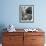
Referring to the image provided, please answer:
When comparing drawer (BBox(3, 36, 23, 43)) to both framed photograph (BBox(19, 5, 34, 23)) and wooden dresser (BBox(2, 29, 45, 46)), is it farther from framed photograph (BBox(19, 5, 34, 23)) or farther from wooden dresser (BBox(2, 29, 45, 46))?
framed photograph (BBox(19, 5, 34, 23))

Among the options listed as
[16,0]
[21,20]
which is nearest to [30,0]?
[16,0]

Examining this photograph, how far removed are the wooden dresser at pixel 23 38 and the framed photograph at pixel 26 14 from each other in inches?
24.6

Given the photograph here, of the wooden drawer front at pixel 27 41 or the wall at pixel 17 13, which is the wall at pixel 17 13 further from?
the wooden drawer front at pixel 27 41

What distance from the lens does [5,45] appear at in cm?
353

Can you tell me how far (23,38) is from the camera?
3.51 m

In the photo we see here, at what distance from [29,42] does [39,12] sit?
3.47 ft

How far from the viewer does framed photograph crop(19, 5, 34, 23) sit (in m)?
3.97

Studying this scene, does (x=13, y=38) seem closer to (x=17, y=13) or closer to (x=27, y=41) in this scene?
(x=27, y=41)

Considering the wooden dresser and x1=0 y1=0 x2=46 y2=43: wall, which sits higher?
x1=0 y1=0 x2=46 y2=43: wall

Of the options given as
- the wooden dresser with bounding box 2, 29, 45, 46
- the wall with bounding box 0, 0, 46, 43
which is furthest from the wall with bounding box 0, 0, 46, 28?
the wooden dresser with bounding box 2, 29, 45, 46

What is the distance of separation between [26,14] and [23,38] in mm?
860

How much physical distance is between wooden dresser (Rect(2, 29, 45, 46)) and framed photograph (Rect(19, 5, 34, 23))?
2.05ft

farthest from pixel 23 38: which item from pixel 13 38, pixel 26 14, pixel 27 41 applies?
pixel 26 14

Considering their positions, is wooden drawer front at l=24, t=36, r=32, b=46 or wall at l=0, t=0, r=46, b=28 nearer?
wooden drawer front at l=24, t=36, r=32, b=46
